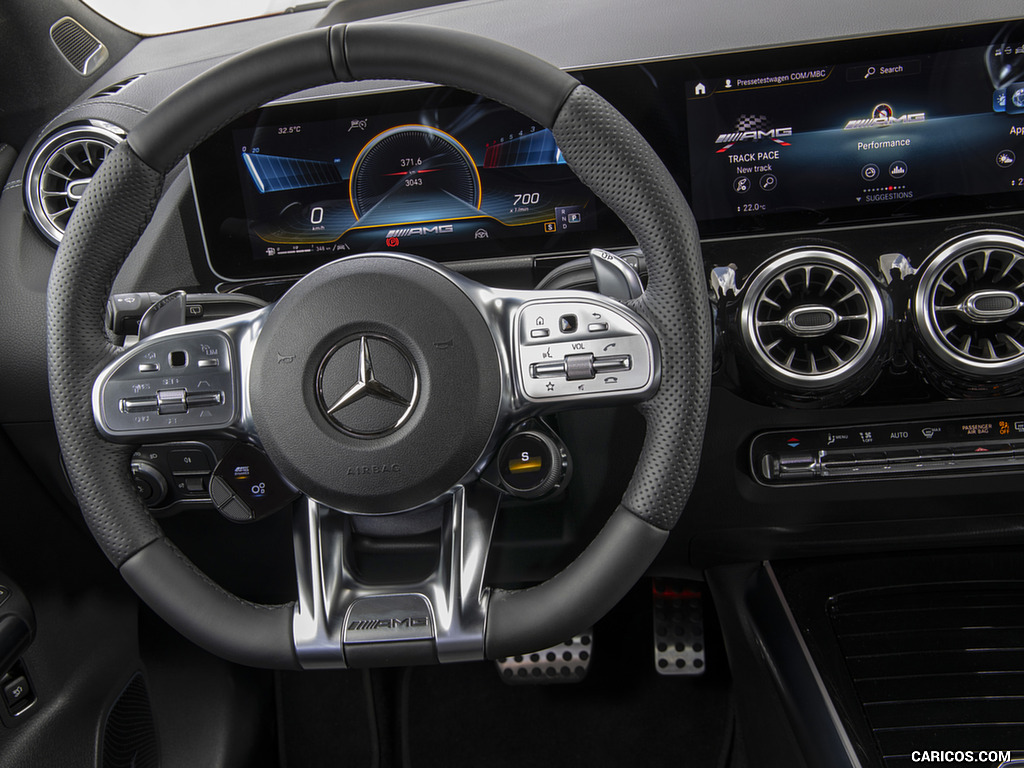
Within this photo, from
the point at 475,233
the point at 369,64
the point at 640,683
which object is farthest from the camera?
the point at 640,683

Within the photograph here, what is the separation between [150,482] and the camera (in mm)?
1198

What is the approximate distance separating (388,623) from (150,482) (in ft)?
1.74

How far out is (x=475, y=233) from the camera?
125cm

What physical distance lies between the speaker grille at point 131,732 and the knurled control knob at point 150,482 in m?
0.60

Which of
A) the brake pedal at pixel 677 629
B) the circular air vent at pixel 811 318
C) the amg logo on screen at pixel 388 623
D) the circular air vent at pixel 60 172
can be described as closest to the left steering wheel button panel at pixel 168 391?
the amg logo on screen at pixel 388 623

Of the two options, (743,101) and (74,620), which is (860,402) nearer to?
(743,101)

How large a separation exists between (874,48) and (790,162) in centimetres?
18

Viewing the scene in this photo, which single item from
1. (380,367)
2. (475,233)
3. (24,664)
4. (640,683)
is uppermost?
(475,233)

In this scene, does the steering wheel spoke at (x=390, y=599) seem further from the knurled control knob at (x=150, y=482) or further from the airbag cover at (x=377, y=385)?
the knurled control knob at (x=150, y=482)

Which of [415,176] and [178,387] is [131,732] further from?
[415,176]

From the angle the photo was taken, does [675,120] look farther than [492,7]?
No

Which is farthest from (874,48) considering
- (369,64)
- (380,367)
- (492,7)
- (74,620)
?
(74,620)

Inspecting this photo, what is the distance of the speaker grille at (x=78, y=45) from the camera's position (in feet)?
5.05

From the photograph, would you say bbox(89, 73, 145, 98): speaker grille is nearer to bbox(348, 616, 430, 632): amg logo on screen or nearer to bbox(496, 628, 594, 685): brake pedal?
bbox(348, 616, 430, 632): amg logo on screen
